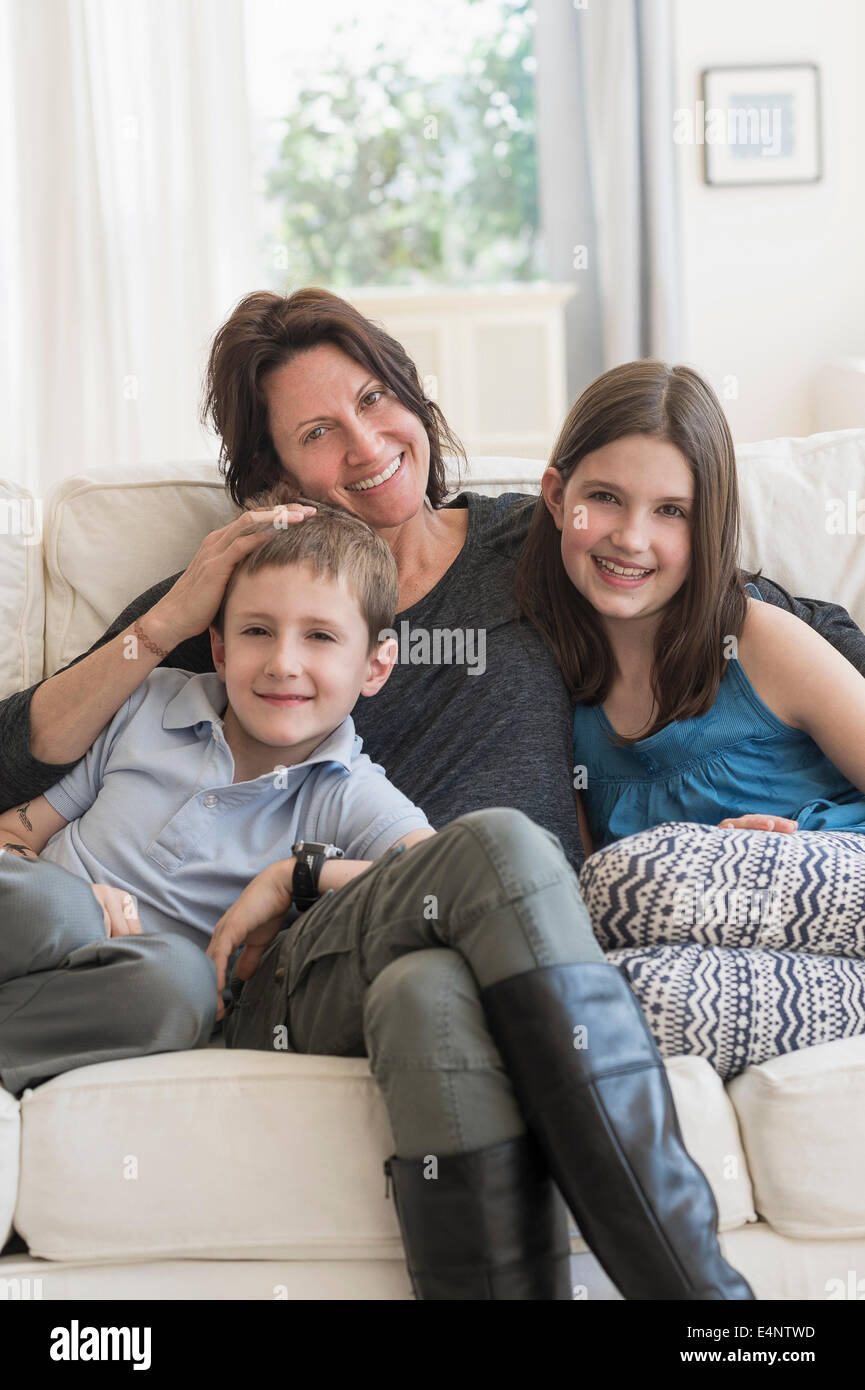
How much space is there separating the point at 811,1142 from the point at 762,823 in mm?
377

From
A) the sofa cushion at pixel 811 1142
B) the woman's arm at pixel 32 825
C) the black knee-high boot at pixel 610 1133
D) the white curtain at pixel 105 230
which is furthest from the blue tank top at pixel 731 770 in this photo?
the white curtain at pixel 105 230

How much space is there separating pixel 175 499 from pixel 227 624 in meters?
0.36

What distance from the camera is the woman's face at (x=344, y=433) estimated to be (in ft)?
5.11

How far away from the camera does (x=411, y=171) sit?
4.30m

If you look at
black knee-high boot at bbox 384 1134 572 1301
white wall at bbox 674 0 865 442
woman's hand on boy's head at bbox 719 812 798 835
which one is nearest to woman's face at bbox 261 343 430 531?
woman's hand on boy's head at bbox 719 812 798 835

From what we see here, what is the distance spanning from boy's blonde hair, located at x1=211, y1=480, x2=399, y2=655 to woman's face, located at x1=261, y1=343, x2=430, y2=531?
3.7 inches

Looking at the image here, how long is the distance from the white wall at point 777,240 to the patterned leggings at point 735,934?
2890mm

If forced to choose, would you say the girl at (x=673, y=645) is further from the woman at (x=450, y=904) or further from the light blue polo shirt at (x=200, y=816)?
the light blue polo shirt at (x=200, y=816)

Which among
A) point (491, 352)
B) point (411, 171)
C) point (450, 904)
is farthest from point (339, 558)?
point (411, 171)

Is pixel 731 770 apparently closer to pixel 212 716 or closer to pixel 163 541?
pixel 212 716

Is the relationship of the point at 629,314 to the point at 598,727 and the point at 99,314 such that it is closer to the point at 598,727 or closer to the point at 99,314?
the point at 99,314

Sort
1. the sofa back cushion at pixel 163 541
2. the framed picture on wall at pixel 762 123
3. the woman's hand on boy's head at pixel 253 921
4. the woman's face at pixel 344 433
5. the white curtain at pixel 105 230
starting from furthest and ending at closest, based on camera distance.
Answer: the framed picture on wall at pixel 762 123 < the white curtain at pixel 105 230 < the sofa back cushion at pixel 163 541 < the woman's face at pixel 344 433 < the woman's hand on boy's head at pixel 253 921

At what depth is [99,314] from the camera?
12.0ft
